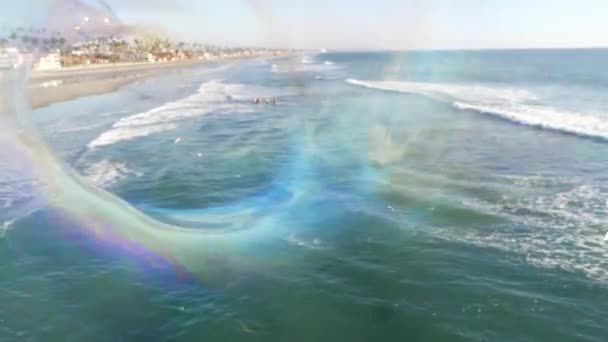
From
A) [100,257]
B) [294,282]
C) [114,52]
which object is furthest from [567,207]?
[114,52]

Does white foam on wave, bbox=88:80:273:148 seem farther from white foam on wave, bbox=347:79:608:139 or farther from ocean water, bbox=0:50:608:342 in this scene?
white foam on wave, bbox=347:79:608:139

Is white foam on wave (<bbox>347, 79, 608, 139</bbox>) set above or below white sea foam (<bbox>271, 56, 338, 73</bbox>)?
below

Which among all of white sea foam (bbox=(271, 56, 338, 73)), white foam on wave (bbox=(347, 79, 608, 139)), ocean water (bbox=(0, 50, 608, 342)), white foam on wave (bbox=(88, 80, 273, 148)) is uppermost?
white sea foam (bbox=(271, 56, 338, 73))

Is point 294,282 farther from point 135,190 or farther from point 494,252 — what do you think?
point 135,190

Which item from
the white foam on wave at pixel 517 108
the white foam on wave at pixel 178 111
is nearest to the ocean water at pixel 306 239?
the white foam on wave at pixel 178 111

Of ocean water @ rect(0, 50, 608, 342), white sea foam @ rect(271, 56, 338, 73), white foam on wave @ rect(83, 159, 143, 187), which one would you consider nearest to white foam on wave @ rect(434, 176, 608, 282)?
ocean water @ rect(0, 50, 608, 342)

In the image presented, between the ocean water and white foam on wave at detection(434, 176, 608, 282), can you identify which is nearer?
the ocean water

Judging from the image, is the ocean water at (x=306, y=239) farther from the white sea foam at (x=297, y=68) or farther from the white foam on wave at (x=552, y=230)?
the white sea foam at (x=297, y=68)
